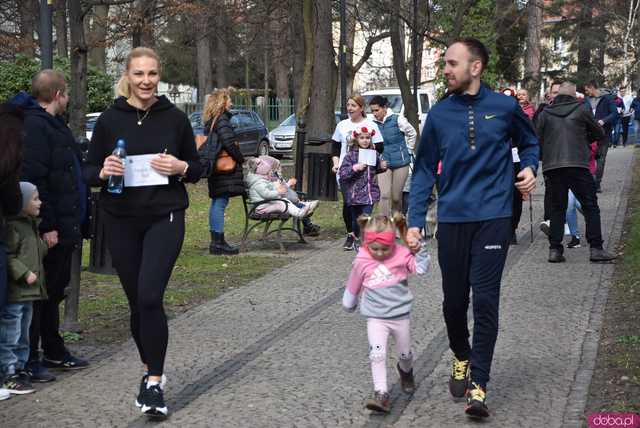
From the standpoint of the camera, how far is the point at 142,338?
237 inches

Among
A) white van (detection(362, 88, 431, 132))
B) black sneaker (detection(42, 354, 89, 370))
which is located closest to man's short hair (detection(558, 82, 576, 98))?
black sneaker (detection(42, 354, 89, 370))

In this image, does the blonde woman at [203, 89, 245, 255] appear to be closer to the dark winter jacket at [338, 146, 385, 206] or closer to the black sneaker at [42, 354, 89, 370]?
the dark winter jacket at [338, 146, 385, 206]

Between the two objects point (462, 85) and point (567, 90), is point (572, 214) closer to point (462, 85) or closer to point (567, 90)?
point (567, 90)

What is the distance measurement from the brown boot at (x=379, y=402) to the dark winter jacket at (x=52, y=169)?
7.70 feet

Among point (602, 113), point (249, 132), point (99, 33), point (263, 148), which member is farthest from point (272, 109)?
point (602, 113)

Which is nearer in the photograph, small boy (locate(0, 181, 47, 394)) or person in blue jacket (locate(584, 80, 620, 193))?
small boy (locate(0, 181, 47, 394))

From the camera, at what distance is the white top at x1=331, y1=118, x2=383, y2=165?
42.4 ft

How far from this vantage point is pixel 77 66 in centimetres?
1205

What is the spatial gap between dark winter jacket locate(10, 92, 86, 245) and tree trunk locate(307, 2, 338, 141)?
15.0m

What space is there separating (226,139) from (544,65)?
45896 millimetres

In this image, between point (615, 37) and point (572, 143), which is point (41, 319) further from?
point (615, 37)

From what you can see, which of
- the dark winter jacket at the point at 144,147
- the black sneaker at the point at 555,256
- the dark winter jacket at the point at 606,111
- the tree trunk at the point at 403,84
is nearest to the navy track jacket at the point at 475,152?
the dark winter jacket at the point at 144,147

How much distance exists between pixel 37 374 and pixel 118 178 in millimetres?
1741

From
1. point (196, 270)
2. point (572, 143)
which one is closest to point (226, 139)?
point (196, 270)
